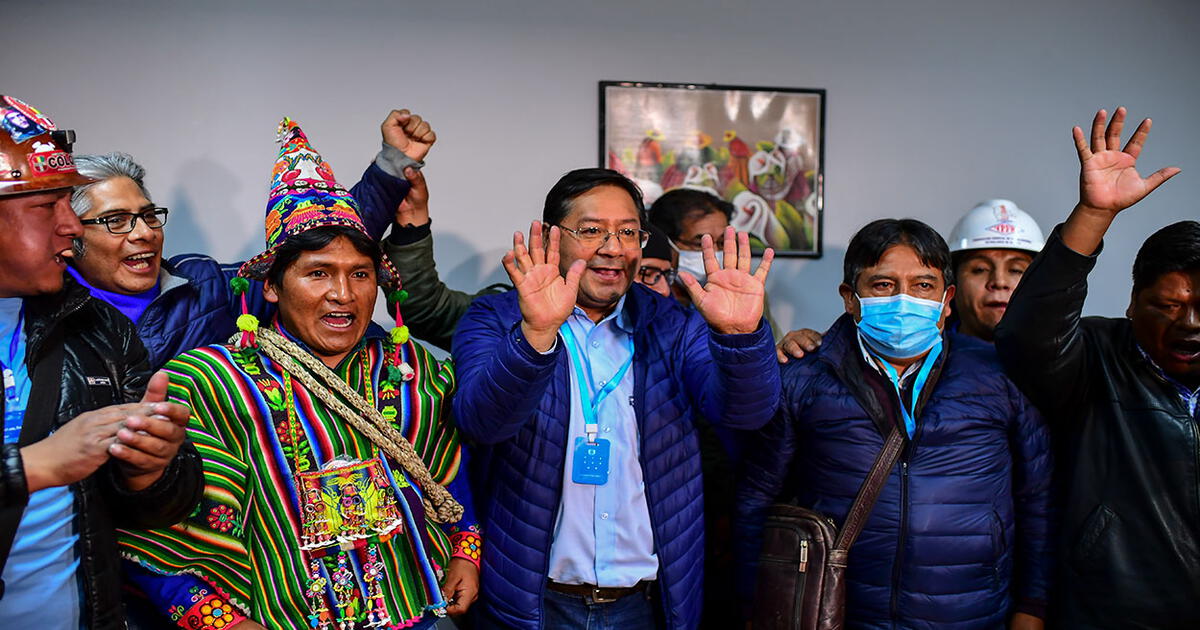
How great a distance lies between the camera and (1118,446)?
2.50 metres

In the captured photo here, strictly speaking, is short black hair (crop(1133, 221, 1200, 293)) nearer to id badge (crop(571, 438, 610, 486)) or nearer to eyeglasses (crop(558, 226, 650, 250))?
eyeglasses (crop(558, 226, 650, 250))

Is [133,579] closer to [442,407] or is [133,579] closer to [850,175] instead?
[442,407]

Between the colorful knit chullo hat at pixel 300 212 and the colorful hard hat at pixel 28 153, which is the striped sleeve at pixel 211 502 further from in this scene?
the colorful hard hat at pixel 28 153

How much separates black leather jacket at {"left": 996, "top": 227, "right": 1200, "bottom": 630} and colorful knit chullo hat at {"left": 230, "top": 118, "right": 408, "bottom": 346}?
158 centimetres

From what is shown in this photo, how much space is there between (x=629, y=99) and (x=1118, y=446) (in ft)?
8.05

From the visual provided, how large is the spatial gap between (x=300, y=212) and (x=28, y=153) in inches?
27.3

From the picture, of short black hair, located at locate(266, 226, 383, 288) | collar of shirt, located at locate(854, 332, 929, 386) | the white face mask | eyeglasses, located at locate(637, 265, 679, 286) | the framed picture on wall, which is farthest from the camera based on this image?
the framed picture on wall

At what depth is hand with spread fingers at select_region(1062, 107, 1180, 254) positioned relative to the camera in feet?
7.41

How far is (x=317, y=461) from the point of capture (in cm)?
220

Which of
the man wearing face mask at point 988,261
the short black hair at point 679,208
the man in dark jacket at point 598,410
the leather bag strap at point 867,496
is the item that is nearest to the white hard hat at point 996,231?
the man wearing face mask at point 988,261

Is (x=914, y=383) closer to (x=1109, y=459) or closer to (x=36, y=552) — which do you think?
(x=1109, y=459)

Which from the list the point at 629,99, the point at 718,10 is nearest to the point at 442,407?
the point at 629,99

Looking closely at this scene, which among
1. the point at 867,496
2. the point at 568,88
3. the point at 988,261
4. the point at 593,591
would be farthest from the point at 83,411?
the point at 988,261

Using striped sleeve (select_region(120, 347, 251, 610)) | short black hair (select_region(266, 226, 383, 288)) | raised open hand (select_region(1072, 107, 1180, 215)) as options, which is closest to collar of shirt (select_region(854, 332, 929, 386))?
raised open hand (select_region(1072, 107, 1180, 215))
